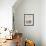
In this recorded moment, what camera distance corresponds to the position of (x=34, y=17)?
5.59 meters

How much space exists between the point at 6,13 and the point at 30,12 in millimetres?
1605

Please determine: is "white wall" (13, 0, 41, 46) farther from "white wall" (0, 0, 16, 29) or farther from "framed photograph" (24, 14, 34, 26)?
"white wall" (0, 0, 16, 29)

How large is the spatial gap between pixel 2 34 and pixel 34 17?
2.10m

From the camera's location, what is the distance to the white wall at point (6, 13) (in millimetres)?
4301

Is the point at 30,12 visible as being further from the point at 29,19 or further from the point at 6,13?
the point at 6,13

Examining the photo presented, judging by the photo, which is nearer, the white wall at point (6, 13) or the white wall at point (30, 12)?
the white wall at point (6, 13)

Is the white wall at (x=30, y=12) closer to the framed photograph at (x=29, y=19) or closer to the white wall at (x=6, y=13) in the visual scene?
the framed photograph at (x=29, y=19)

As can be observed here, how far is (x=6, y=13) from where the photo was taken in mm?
4328

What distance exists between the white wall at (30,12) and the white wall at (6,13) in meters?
1.25

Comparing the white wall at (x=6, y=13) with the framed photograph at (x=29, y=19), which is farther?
the framed photograph at (x=29, y=19)

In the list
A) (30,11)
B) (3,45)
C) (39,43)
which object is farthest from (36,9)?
(3,45)

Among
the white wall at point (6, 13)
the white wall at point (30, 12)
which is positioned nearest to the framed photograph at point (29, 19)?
the white wall at point (30, 12)

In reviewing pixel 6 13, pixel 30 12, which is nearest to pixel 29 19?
pixel 30 12

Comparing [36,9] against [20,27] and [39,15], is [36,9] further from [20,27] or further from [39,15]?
[20,27]
